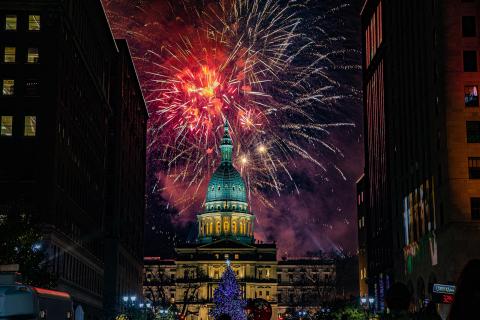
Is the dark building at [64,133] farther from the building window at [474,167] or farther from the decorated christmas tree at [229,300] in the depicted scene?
the building window at [474,167]

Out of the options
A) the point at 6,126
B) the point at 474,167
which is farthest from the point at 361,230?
the point at 6,126

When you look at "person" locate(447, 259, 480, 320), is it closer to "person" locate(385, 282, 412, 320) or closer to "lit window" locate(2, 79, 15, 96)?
"person" locate(385, 282, 412, 320)

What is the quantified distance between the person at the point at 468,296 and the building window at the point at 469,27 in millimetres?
65461

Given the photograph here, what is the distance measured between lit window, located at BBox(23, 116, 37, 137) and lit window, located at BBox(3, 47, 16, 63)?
527cm

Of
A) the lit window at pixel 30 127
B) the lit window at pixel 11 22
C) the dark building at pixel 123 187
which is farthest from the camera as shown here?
the dark building at pixel 123 187

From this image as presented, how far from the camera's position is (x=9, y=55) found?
7156 cm

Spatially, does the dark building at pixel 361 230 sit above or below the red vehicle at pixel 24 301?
above

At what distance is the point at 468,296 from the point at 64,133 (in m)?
71.2

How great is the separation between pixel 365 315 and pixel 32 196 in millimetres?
35428

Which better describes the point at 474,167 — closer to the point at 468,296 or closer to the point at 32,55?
the point at 32,55

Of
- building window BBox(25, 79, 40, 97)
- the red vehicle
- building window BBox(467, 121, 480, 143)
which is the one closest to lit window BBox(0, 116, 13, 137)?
building window BBox(25, 79, 40, 97)

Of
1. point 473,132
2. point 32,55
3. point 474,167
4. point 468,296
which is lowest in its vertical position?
point 468,296

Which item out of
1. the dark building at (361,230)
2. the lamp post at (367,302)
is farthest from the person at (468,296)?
the dark building at (361,230)

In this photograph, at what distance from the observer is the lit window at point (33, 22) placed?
7169 centimetres
